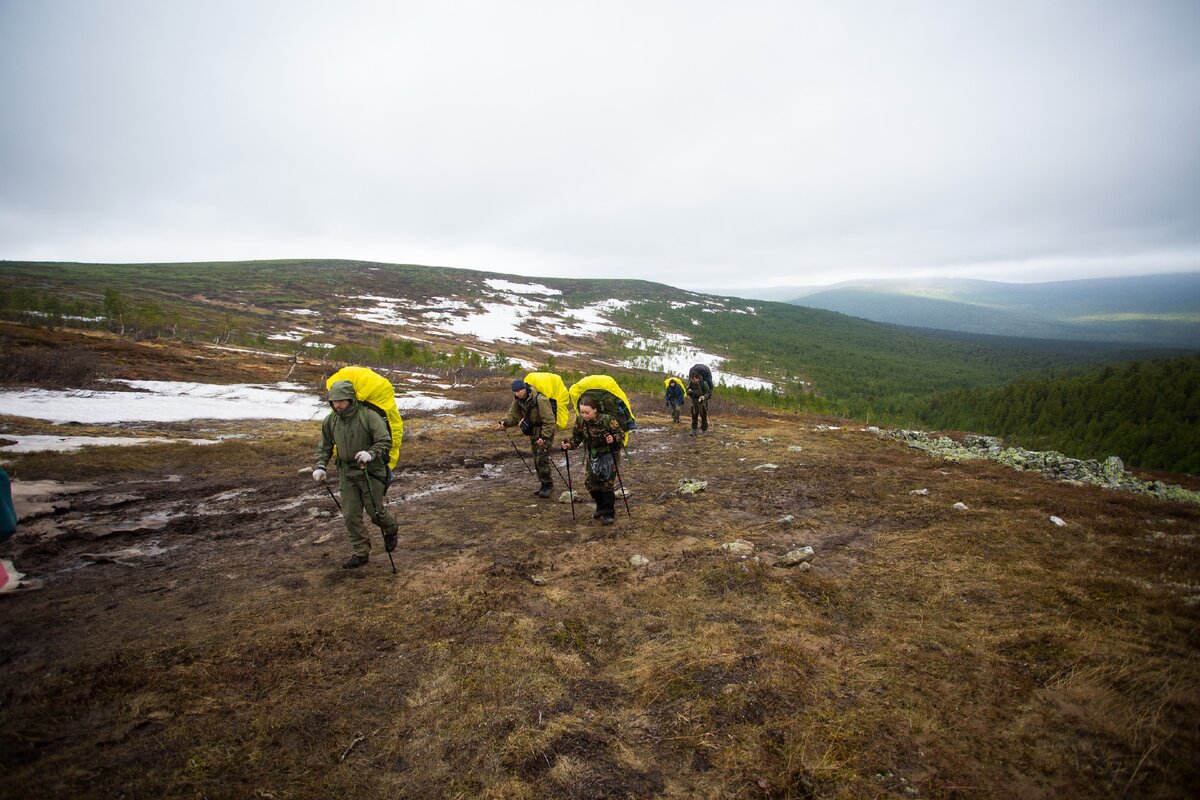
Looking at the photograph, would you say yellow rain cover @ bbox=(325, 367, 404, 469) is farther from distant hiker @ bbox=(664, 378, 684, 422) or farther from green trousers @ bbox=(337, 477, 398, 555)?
distant hiker @ bbox=(664, 378, 684, 422)

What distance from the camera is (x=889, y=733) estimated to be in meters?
3.38

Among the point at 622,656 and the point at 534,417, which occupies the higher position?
the point at 534,417

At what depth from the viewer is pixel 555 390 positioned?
32.6 ft

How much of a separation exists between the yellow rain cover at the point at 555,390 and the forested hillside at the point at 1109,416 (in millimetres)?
45093

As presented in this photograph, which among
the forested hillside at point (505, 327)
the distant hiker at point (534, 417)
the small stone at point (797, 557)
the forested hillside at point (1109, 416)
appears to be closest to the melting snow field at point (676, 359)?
the forested hillside at point (505, 327)

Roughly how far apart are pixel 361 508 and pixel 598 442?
3.74 meters

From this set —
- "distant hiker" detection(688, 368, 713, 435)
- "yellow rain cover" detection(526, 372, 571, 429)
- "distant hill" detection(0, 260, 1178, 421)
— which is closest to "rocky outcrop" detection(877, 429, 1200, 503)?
"distant hiker" detection(688, 368, 713, 435)

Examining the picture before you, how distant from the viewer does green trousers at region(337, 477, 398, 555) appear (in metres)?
6.37

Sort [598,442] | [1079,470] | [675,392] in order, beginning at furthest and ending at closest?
1. [675,392]
2. [1079,470]
3. [598,442]

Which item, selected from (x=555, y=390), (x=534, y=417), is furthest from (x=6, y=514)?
(x=555, y=390)

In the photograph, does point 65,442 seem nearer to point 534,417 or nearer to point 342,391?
point 342,391

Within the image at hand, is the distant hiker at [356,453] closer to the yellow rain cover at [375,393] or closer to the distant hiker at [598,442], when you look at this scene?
the yellow rain cover at [375,393]

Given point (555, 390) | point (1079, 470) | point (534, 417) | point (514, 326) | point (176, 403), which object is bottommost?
point (1079, 470)

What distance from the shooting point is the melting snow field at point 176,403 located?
54.7ft
